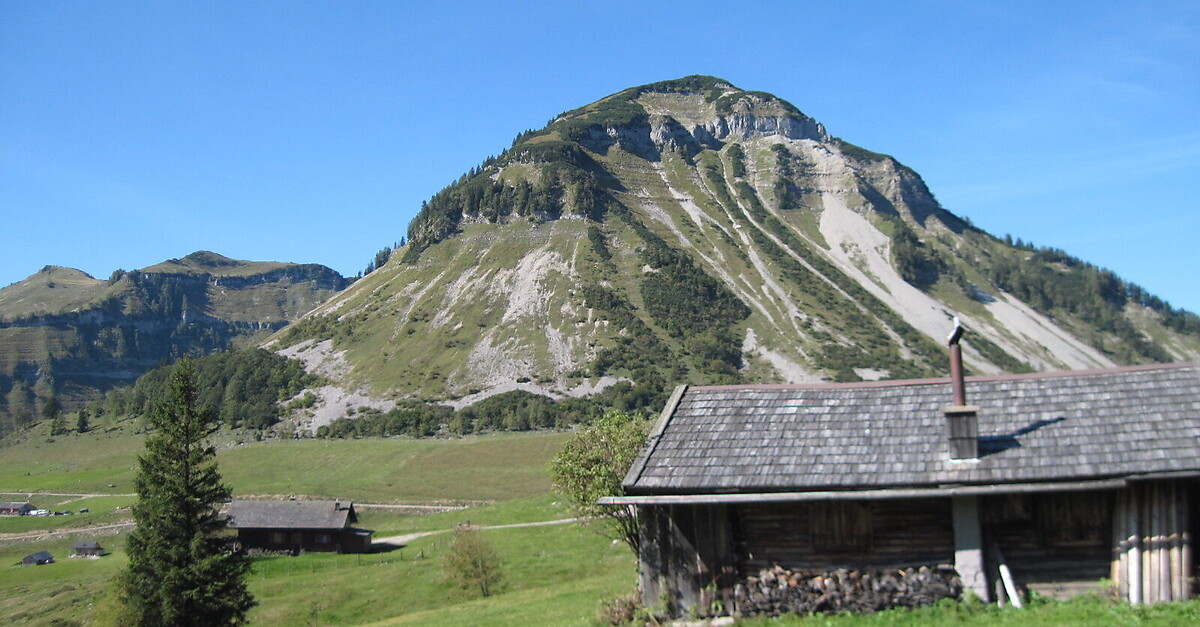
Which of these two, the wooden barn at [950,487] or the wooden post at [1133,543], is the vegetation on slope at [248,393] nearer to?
the wooden barn at [950,487]

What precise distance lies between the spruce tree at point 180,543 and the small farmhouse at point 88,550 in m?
53.7

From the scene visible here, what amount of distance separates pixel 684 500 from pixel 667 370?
6540 inches

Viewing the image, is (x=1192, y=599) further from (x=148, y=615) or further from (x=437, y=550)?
(x=437, y=550)

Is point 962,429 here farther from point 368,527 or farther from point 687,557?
point 368,527

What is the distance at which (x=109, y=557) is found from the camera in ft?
257

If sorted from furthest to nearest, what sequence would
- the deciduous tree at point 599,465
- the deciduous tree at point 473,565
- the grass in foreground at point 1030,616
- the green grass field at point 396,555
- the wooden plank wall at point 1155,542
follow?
the deciduous tree at point 473,565 → the deciduous tree at point 599,465 → the green grass field at point 396,555 → the wooden plank wall at point 1155,542 → the grass in foreground at point 1030,616

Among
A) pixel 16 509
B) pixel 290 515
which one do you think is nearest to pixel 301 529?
pixel 290 515

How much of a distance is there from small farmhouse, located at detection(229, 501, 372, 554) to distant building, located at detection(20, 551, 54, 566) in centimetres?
1676

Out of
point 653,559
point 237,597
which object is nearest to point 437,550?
point 237,597

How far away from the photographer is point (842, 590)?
19.8 m

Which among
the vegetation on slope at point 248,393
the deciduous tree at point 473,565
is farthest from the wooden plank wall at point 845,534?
the vegetation on slope at point 248,393

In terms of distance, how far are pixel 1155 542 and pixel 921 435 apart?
4995mm

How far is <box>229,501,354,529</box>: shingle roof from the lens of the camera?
7656 centimetres

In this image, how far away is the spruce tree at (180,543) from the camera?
33.1m
